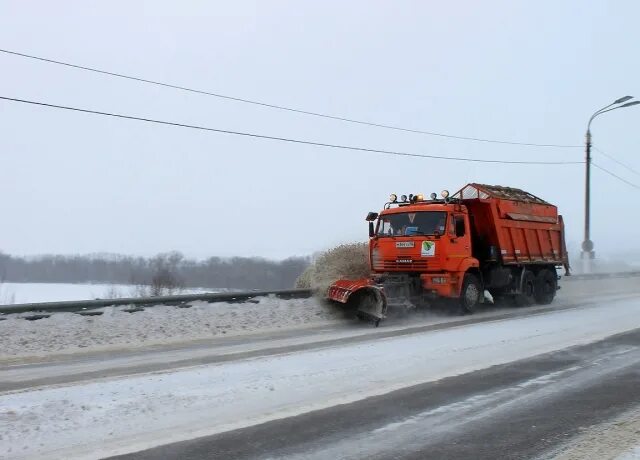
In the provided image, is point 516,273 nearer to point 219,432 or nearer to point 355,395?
point 355,395

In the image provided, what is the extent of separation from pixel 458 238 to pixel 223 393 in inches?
403

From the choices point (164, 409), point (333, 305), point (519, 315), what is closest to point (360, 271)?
point (333, 305)

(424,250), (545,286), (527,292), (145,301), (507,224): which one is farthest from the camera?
(545,286)

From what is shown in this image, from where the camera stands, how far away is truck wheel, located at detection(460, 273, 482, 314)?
1631 cm

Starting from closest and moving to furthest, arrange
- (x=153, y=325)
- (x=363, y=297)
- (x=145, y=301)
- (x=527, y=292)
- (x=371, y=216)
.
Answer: (x=153, y=325) < (x=145, y=301) < (x=363, y=297) < (x=371, y=216) < (x=527, y=292)

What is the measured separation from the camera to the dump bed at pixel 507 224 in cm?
1742

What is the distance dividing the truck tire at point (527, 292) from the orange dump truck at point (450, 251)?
Result: 1.3 inches

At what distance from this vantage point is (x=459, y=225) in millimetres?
15984

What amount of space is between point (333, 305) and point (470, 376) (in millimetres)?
7682

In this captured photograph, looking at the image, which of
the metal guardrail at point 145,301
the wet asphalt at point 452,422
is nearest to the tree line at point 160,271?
the metal guardrail at point 145,301

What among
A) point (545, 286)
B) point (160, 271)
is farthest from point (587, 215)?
point (160, 271)

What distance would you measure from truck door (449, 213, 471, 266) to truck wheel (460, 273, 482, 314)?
2.45 feet

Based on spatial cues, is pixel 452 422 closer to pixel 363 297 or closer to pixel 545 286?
pixel 363 297

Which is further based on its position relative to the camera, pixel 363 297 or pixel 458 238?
pixel 458 238
